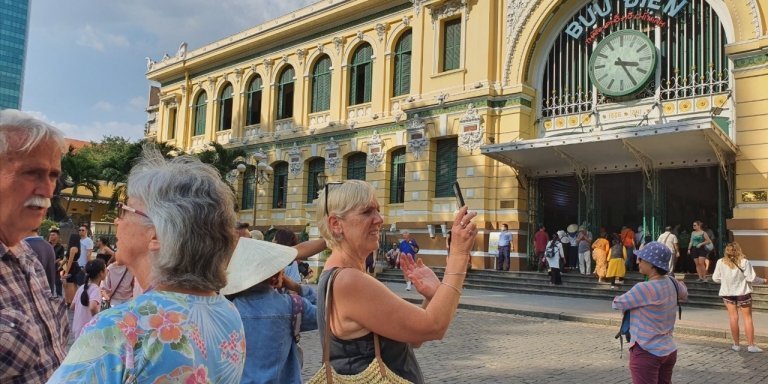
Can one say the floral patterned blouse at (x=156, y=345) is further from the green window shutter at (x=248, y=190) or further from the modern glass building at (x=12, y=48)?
the modern glass building at (x=12, y=48)

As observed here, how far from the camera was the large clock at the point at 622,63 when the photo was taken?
59.6 ft

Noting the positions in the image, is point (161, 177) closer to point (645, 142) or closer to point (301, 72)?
point (645, 142)

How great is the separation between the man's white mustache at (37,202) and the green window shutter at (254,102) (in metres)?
29.8

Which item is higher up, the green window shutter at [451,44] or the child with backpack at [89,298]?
the green window shutter at [451,44]

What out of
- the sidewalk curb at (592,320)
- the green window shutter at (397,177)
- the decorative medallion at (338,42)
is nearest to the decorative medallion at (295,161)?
the decorative medallion at (338,42)

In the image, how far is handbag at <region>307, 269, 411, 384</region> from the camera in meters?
2.43

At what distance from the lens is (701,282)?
15602mm

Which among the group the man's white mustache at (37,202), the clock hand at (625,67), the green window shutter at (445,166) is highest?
the clock hand at (625,67)

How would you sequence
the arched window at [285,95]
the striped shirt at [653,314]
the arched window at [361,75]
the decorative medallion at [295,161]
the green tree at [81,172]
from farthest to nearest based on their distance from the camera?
1. the green tree at [81,172]
2. the arched window at [285,95]
3. the decorative medallion at [295,161]
4. the arched window at [361,75]
5. the striped shirt at [653,314]

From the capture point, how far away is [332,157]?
27.0m

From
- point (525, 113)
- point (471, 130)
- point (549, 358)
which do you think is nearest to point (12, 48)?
point (471, 130)

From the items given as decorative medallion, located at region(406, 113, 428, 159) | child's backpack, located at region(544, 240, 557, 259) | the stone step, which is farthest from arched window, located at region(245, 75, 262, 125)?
child's backpack, located at region(544, 240, 557, 259)

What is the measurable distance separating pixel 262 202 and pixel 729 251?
23879mm

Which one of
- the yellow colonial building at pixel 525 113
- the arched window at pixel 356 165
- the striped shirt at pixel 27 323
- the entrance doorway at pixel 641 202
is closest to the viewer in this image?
the striped shirt at pixel 27 323
